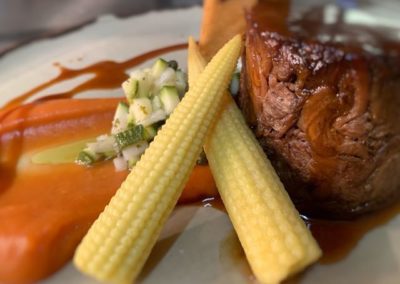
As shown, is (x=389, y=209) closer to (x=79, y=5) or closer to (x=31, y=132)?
(x=31, y=132)

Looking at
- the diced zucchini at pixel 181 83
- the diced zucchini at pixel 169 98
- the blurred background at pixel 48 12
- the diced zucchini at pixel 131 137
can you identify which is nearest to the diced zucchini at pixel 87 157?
the diced zucchini at pixel 131 137

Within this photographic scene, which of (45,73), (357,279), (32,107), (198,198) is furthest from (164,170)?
(45,73)

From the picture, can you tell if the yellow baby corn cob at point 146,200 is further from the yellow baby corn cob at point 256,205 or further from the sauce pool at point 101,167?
the sauce pool at point 101,167

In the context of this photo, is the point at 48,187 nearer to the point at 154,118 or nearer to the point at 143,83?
the point at 154,118

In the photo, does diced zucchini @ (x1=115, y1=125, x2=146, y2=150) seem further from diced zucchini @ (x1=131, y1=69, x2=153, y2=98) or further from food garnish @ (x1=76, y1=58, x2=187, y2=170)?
diced zucchini @ (x1=131, y1=69, x2=153, y2=98)

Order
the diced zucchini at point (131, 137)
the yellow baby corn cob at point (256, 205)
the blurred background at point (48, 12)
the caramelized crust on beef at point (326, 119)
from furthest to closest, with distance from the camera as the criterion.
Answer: the blurred background at point (48, 12)
the diced zucchini at point (131, 137)
the caramelized crust on beef at point (326, 119)
the yellow baby corn cob at point (256, 205)

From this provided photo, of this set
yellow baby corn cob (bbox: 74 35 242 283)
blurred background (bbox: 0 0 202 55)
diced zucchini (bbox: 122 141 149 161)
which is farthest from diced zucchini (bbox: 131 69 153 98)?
blurred background (bbox: 0 0 202 55)

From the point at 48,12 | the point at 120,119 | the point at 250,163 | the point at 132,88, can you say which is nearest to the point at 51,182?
the point at 120,119

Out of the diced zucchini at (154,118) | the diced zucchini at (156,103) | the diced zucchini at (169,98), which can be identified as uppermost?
the diced zucchini at (169,98)
